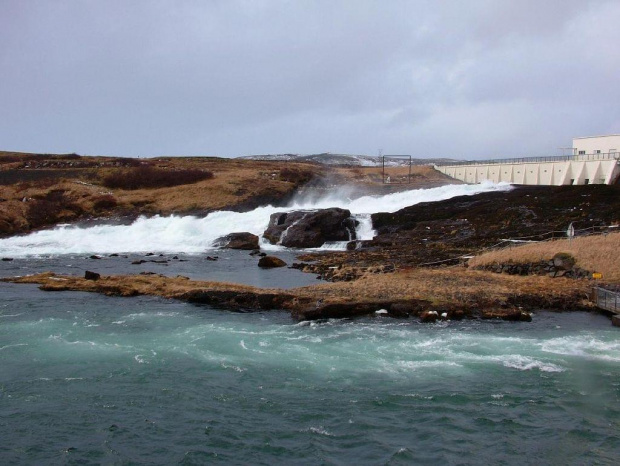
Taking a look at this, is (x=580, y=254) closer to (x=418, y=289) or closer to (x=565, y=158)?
(x=418, y=289)

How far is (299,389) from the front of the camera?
Result: 1573 cm

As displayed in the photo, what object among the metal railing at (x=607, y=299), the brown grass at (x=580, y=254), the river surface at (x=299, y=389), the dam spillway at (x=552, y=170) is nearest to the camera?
the river surface at (x=299, y=389)

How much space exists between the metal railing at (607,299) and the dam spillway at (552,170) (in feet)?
120

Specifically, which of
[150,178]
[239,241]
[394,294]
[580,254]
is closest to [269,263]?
Answer: [239,241]

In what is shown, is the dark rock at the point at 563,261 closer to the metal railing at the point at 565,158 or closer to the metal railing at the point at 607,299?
the metal railing at the point at 607,299

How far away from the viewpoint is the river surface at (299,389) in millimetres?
12461

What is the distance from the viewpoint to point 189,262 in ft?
133

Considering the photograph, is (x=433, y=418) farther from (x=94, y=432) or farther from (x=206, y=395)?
(x=94, y=432)

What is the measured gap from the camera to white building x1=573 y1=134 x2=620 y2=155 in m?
61.0

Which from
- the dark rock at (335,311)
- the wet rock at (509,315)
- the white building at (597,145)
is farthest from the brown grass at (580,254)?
the white building at (597,145)

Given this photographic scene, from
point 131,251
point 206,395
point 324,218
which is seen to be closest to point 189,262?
point 131,251

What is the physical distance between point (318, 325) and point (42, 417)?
1093cm

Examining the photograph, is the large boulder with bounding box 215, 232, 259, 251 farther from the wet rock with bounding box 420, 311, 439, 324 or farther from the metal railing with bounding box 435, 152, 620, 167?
the metal railing with bounding box 435, 152, 620, 167

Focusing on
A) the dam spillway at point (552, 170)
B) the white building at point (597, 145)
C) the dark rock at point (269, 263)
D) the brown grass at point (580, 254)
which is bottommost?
the dark rock at point (269, 263)
